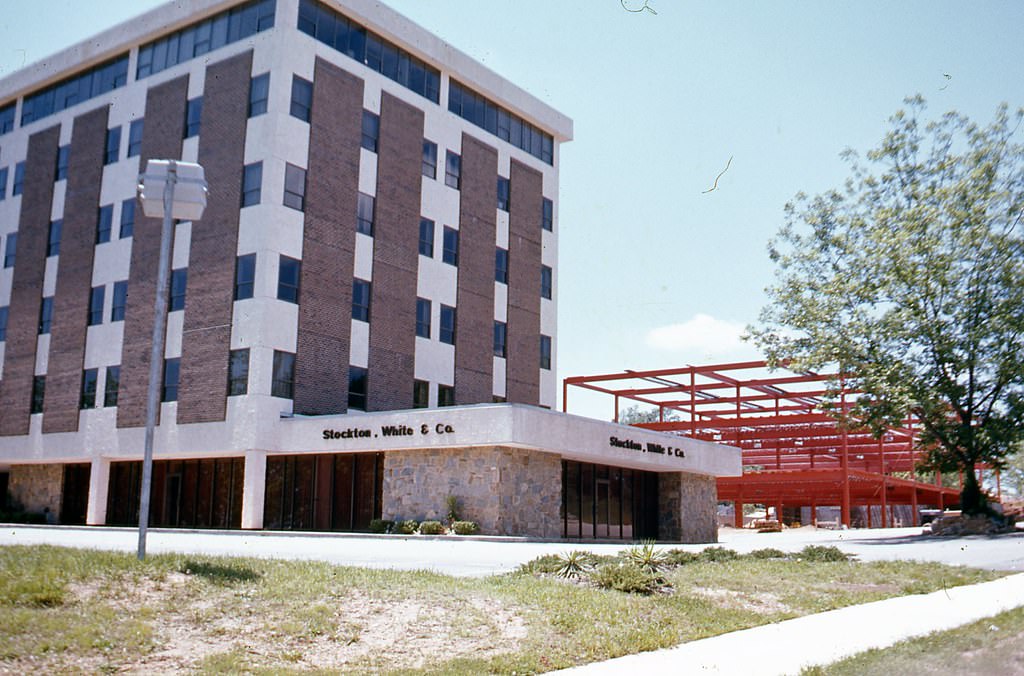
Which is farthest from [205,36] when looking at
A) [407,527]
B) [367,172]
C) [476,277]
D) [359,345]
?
[407,527]

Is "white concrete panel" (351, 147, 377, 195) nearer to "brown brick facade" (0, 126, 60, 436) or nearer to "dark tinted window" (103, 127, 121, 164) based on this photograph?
"dark tinted window" (103, 127, 121, 164)

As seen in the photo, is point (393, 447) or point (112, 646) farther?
point (393, 447)

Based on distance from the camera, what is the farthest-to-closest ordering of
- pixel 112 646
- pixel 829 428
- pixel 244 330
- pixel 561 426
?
pixel 829 428 < pixel 244 330 < pixel 561 426 < pixel 112 646

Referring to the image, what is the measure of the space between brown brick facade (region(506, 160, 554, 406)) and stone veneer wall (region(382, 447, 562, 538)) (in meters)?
14.6

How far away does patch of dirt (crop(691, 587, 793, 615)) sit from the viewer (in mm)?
14086

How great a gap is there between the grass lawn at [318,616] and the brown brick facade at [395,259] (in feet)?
88.9

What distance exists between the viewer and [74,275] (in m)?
45.7

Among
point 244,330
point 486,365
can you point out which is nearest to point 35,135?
point 244,330

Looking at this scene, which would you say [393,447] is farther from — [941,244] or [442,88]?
Answer: [941,244]

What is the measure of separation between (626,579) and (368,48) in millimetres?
34730

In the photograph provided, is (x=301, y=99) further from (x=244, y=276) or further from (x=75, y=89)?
(x=75, y=89)

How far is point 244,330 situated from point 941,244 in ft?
93.8

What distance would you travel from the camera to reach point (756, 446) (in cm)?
6525

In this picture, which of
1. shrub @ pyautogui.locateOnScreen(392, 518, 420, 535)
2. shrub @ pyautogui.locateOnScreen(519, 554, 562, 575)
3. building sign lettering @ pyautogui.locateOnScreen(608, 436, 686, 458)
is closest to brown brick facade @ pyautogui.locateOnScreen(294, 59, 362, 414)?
shrub @ pyautogui.locateOnScreen(392, 518, 420, 535)
